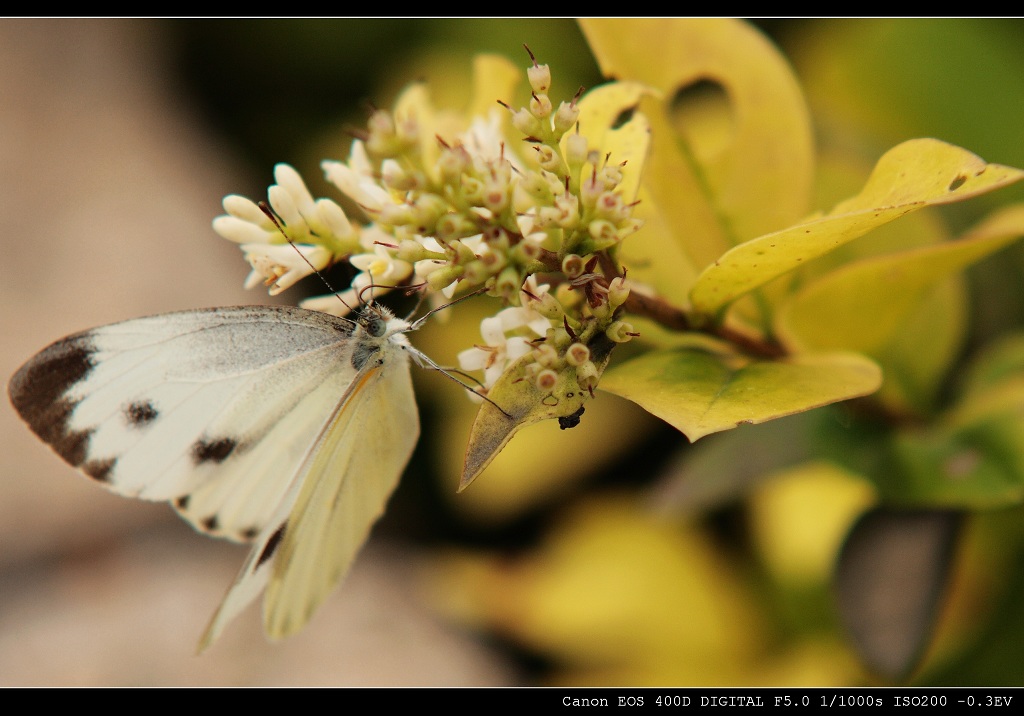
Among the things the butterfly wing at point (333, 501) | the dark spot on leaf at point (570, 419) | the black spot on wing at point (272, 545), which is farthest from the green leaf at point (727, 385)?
the black spot on wing at point (272, 545)

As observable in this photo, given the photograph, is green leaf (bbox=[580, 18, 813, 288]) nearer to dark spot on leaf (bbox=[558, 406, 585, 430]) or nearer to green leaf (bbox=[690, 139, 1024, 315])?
green leaf (bbox=[690, 139, 1024, 315])

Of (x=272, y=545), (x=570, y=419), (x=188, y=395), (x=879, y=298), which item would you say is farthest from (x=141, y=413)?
(x=879, y=298)

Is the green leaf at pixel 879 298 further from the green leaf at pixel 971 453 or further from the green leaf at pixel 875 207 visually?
the green leaf at pixel 875 207

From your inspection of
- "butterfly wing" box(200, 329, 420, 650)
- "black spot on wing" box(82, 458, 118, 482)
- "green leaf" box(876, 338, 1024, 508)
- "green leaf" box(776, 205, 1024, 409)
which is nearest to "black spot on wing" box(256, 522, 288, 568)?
"butterfly wing" box(200, 329, 420, 650)

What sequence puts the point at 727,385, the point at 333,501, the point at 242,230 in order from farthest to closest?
1. the point at 333,501
2. the point at 242,230
3. the point at 727,385

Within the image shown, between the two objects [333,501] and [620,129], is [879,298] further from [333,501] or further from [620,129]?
[333,501]
